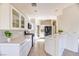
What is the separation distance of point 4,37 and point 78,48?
2023mm

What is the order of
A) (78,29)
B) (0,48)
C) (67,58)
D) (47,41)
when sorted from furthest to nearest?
(47,41)
(78,29)
(0,48)
(67,58)

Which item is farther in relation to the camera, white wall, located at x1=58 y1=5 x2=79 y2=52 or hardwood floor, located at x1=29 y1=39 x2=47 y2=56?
white wall, located at x1=58 y1=5 x2=79 y2=52

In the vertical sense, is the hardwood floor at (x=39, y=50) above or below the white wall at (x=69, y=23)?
below

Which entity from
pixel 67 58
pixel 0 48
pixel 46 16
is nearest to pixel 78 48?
pixel 46 16

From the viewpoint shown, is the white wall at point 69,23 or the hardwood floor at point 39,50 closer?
the hardwood floor at point 39,50

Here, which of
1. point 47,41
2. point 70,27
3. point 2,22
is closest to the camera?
point 2,22

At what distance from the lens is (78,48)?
3504mm

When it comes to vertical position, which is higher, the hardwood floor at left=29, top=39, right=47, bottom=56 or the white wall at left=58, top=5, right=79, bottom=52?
the white wall at left=58, top=5, right=79, bottom=52

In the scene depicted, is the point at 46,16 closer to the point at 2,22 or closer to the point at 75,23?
the point at 75,23

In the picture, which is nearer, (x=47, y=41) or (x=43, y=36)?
(x=43, y=36)

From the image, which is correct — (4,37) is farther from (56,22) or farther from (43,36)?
(56,22)

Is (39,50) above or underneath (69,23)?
underneath

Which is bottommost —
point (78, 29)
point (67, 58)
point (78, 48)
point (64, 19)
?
point (78, 48)

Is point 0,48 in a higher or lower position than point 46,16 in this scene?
lower
